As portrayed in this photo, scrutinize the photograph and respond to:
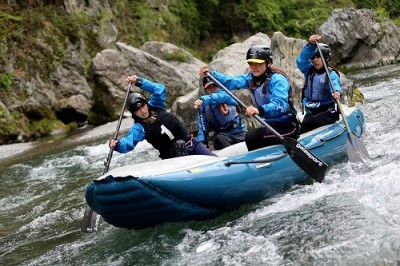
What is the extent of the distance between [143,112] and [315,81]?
2718 millimetres

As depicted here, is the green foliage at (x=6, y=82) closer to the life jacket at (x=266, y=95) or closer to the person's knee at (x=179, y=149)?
the person's knee at (x=179, y=149)

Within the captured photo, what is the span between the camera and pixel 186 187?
14.8 feet

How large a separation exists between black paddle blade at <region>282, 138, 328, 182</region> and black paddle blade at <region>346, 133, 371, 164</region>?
2.79ft

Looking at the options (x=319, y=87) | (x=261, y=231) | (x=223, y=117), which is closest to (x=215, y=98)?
(x=223, y=117)

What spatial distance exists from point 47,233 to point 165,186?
7.18 feet

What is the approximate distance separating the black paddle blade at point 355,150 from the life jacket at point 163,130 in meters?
1.95

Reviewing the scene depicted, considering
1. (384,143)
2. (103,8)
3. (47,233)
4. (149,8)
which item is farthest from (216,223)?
(149,8)

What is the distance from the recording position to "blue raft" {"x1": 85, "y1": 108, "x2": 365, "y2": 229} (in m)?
4.41

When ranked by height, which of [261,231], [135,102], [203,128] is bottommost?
[261,231]

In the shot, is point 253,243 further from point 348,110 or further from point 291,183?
point 348,110

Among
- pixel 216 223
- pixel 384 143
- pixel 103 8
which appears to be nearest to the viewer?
pixel 216 223

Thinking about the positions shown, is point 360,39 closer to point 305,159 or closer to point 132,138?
point 305,159

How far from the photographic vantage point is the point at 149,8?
23.6 metres

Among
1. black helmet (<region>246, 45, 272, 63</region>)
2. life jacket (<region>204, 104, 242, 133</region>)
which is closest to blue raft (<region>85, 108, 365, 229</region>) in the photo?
black helmet (<region>246, 45, 272, 63</region>)
